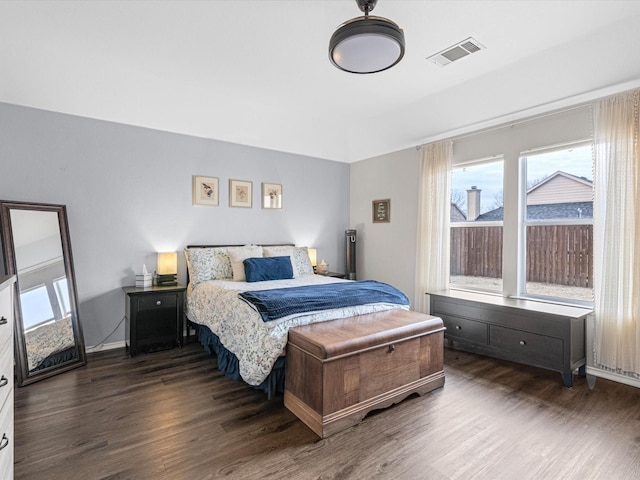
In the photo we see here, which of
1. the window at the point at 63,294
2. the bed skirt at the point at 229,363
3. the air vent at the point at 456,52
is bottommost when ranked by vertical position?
the bed skirt at the point at 229,363

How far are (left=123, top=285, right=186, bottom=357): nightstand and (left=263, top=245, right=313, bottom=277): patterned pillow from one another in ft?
3.96

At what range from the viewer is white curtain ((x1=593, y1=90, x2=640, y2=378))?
2.75m

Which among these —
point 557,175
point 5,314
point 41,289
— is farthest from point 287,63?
point 41,289

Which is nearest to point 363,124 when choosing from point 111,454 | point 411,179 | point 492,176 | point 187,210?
point 411,179

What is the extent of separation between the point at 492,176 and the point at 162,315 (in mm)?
3976

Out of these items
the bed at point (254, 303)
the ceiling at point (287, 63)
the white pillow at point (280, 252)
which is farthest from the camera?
the white pillow at point (280, 252)

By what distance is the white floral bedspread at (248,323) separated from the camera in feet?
8.03

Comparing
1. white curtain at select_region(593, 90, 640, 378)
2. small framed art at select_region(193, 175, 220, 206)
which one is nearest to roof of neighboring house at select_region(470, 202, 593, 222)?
white curtain at select_region(593, 90, 640, 378)

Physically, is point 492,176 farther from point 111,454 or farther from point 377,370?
point 111,454

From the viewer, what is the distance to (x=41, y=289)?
3125 mm

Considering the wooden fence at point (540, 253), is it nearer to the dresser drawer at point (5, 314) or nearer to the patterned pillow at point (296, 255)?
the patterned pillow at point (296, 255)

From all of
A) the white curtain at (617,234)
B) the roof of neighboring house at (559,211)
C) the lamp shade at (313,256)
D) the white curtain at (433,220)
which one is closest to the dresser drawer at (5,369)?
the lamp shade at (313,256)

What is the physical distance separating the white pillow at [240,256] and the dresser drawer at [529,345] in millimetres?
2712

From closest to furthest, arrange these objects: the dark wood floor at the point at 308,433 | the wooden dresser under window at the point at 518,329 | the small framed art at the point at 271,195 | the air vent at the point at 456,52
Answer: the dark wood floor at the point at 308,433 < the air vent at the point at 456,52 < the wooden dresser under window at the point at 518,329 < the small framed art at the point at 271,195
